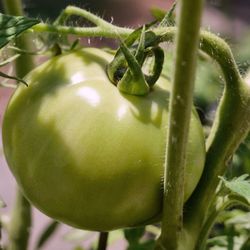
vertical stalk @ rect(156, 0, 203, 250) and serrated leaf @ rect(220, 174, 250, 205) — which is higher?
vertical stalk @ rect(156, 0, 203, 250)

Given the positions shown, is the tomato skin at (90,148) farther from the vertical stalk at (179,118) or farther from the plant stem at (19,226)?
the plant stem at (19,226)

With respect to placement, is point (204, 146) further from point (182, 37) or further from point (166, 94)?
point (182, 37)

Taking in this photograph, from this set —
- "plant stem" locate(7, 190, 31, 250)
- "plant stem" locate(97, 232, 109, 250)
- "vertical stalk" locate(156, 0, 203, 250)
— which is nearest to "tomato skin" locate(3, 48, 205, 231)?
"vertical stalk" locate(156, 0, 203, 250)

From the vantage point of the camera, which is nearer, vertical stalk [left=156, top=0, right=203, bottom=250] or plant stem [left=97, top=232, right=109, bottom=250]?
vertical stalk [left=156, top=0, right=203, bottom=250]

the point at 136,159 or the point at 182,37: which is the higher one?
the point at 182,37

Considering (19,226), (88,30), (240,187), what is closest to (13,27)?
(88,30)

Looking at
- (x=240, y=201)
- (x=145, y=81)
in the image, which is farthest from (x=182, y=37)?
(x=240, y=201)

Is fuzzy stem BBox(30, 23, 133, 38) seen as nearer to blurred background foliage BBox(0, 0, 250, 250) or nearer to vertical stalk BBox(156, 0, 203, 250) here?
blurred background foliage BBox(0, 0, 250, 250)
